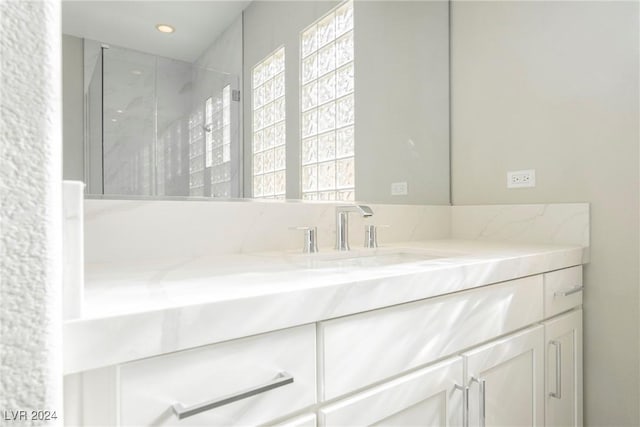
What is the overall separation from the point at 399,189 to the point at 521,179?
485 mm

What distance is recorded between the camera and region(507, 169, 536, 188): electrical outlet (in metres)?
1.54

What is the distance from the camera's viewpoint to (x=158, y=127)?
1021mm

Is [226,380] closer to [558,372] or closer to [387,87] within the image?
[558,372]

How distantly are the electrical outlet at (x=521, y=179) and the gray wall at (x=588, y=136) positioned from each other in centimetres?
2

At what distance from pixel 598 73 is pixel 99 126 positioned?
1596 mm

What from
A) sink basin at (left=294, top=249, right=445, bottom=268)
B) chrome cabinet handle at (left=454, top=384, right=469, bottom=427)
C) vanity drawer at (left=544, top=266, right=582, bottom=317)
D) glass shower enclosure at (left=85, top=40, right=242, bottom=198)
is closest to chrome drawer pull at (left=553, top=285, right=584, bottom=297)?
vanity drawer at (left=544, top=266, right=582, bottom=317)

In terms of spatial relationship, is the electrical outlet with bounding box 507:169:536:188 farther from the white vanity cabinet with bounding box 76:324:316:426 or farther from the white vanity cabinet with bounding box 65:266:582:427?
the white vanity cabinet with bounding box 76:324:316:426

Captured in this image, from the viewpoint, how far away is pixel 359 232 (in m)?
1.46

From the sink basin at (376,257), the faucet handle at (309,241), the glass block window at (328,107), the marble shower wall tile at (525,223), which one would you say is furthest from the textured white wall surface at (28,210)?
the marble shower wall tile at (525,223)

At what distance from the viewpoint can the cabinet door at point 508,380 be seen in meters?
0.95

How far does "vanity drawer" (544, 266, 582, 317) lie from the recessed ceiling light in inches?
50.7

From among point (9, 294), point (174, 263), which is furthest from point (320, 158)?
point (9, 294)

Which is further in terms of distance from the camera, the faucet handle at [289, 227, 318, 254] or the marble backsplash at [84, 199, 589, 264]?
the faucet handle at [289, 227, 318, 254]

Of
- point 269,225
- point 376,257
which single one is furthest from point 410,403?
point 269,225
